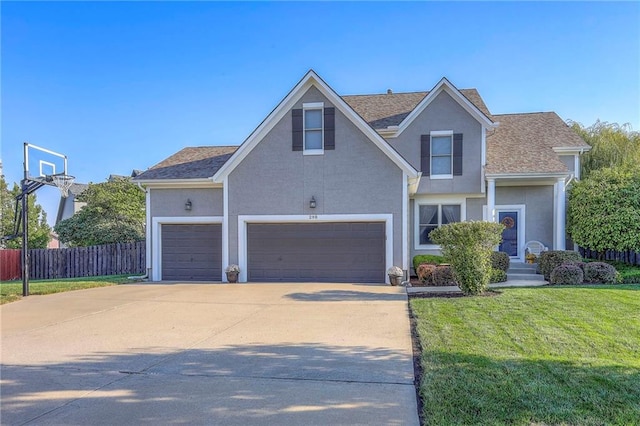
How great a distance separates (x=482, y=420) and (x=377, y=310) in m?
5.04

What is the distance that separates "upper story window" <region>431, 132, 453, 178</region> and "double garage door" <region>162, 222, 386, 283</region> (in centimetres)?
377

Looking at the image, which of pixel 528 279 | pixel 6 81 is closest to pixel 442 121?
pixel 528 279

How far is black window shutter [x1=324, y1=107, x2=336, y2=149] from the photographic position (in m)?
13.1

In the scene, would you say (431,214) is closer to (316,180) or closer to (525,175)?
(525,175)

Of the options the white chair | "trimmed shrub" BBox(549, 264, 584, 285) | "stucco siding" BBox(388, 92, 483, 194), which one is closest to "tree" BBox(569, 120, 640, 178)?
the white chair

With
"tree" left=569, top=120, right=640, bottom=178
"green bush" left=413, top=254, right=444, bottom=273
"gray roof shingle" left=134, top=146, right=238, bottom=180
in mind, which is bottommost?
"green bush" left=413, top=254, right=444, bottom=273

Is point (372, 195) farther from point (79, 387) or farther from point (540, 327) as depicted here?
point (79, 387)

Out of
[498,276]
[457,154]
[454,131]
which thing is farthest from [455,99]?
[498,276]

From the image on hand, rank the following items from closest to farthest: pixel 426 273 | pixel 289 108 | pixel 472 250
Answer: pixel 472 250
pixel 426 273
pixel 289 108

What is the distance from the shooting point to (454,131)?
14906 millimetres

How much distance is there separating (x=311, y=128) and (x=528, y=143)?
31.0ft

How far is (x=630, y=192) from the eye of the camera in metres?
13.0

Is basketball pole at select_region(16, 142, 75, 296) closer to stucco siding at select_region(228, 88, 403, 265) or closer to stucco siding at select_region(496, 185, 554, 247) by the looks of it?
stucco siding at select_region(228, 88, 403, 265)

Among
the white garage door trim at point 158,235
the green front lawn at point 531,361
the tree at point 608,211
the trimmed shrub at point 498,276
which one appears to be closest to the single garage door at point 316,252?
the white garage door trim at point 158,235
